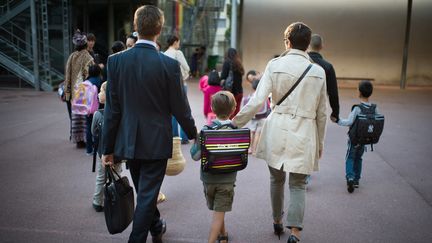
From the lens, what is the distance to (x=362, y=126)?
470 centimetres

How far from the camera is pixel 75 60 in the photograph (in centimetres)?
662

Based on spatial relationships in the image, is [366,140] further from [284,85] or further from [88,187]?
[88,187]

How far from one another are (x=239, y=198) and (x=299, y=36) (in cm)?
215

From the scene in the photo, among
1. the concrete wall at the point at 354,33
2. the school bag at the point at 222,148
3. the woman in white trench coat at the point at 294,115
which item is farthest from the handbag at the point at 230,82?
the concrete wall at the point at 354,33

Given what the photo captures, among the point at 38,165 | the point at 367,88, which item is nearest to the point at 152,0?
the point at 38,165

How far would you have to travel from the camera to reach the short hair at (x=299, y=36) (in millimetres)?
→ 3418

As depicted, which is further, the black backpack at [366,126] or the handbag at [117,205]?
the black backpack at [366,126]

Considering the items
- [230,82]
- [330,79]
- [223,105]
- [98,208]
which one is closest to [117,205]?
[223,105]

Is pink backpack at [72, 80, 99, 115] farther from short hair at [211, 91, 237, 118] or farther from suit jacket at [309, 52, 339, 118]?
suit jacket at [309, 52, 339, 118]

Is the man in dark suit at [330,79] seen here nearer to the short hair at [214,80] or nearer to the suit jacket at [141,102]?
the suit jacket at [141,102]

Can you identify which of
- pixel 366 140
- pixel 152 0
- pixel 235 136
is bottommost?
pixel 366 140

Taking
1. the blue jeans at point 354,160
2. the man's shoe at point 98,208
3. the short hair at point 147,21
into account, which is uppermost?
the short hair at point 147,21

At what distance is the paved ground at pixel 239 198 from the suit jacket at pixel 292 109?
85 cm

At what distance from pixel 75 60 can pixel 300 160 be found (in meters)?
4.58
